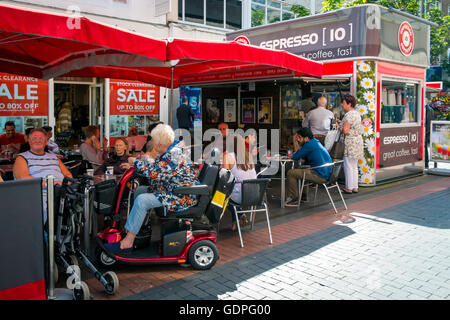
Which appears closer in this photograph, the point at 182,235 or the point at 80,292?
the point at 80,292

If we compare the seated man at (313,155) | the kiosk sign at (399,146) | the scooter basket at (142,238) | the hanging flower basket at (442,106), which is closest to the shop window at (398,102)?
the kiosk sign at (399,146)

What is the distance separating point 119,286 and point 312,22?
7.98 metres

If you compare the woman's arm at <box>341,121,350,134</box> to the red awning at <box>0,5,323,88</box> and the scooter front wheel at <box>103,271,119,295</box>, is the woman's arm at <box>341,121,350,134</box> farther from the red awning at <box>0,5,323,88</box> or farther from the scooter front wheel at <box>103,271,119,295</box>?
the scooter front wheel at <box>103,271,119,295</box>

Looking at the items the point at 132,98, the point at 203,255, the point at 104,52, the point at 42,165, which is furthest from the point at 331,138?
the point at 132,98

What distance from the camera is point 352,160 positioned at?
8805mm

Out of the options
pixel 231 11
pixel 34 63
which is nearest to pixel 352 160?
pixel 34 63

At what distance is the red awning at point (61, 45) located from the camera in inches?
155

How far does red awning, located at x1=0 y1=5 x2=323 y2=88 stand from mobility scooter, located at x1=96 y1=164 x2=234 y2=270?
146 cm

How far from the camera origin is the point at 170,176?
457cm

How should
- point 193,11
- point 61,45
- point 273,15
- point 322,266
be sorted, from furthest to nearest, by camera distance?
1. point 273,15
2. point 193,11
3. point 61,45
4. point 322,266

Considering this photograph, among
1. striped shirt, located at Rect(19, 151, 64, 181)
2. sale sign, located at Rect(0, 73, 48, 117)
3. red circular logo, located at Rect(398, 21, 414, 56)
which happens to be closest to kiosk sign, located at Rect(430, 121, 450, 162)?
red circular logo, located at Rect(398, 21, 414, 56)

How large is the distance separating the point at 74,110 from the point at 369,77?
823 cm

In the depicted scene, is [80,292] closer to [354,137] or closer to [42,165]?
[42,165]
